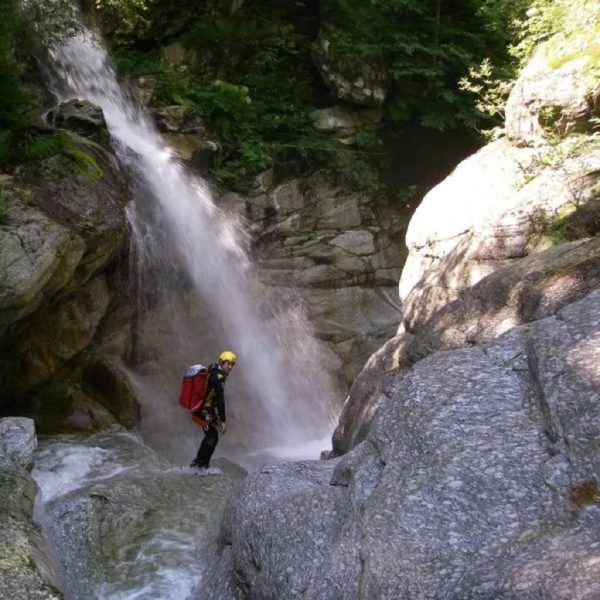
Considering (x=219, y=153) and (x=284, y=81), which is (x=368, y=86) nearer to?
(x=284, y=81)

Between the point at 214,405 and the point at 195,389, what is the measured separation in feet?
1.13

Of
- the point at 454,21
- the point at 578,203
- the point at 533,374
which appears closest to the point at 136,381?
the point at 578,203

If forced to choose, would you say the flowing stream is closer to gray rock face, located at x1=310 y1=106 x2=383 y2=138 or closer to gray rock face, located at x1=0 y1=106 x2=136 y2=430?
gray rock face, located at x1=0 y1=106 x2=136 y2=430

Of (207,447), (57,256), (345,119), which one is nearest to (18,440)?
(207,447)

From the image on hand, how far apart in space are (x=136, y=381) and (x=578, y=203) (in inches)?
350

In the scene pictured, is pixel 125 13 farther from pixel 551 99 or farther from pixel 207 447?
pixel 207 447

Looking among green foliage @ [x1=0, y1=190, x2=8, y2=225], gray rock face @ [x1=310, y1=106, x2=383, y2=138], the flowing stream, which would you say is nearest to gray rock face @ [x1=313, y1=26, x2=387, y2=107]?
gray rock face @ [x1=310, y1=106, x2=383, y2=138]

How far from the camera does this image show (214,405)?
9.05 meters

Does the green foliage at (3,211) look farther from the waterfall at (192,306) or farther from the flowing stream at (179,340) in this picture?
the waterfall at (192,306)

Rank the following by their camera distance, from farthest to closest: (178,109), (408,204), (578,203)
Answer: (408,204)
(178,109)
(578,203)

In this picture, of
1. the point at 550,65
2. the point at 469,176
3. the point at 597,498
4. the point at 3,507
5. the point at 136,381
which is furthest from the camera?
the point at 136,381

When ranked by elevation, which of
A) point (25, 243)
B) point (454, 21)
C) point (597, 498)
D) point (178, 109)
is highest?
point (454, 21)

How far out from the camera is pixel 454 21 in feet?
60.2

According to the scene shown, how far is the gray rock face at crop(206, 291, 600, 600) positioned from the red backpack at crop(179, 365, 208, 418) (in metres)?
3.14
